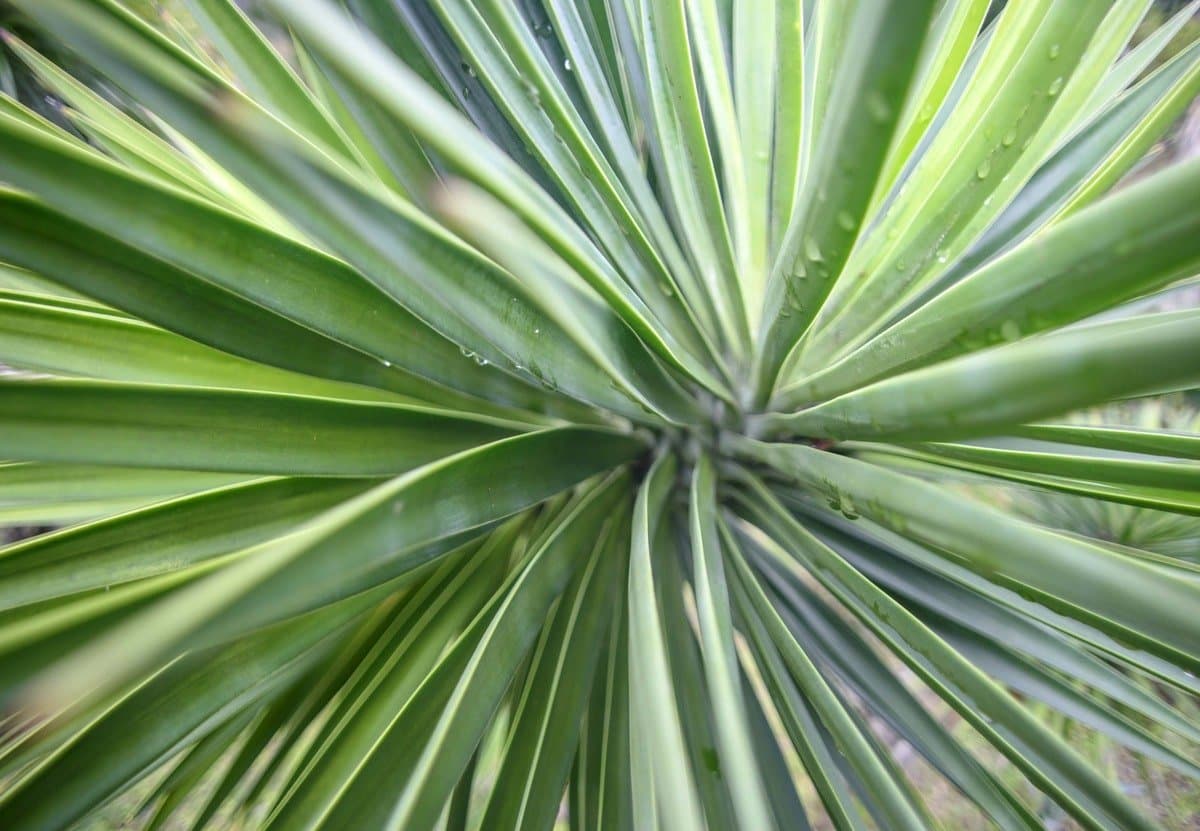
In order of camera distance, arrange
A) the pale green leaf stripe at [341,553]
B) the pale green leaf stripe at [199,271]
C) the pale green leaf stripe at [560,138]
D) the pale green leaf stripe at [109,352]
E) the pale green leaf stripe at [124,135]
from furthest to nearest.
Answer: the pale green leaf stripe at [124,135] < the pale green leaf stripe at [560,138] < the pale green leaf stripe at [109,352] < the pale green leaf stripe at [199,271] < the pale green leaf stripe at [341,553]

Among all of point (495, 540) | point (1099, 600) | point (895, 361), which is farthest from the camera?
point (495, 540)

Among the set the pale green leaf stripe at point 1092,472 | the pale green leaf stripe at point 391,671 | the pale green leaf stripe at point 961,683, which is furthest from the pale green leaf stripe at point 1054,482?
the pale green leaf stripe at point 391,671

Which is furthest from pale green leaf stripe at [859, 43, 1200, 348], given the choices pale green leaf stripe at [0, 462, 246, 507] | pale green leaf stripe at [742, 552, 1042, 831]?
pale green leaf stripe at [0, 462, 246, 507]

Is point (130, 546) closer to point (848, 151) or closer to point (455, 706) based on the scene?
point (455, 706)

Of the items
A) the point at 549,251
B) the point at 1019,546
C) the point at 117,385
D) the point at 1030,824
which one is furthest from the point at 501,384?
the point at 1030,824

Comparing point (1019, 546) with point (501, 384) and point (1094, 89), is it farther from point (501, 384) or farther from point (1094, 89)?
point (1094, 89)

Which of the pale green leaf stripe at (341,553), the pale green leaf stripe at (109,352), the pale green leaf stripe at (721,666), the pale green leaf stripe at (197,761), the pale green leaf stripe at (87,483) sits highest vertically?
the pale green leaf stripe at (109,352)

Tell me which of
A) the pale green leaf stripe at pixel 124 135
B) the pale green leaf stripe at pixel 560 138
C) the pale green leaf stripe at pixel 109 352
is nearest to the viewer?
the pale green leaf stripe at pixel 109 352

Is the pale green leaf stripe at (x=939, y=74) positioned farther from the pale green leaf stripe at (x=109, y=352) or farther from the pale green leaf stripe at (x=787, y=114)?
the pale green leaf stripe at (x=109, y=352)
